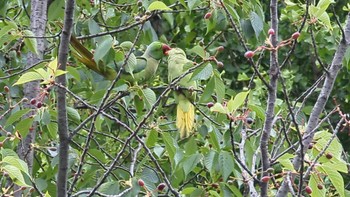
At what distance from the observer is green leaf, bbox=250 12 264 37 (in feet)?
7.09

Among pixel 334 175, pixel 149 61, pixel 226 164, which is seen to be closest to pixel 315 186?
pixel 334 175

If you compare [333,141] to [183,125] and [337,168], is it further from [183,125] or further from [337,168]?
[183,125]

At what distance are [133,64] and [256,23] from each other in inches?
17.1

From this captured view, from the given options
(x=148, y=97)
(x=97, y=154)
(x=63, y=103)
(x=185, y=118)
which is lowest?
(x=97, y=154)

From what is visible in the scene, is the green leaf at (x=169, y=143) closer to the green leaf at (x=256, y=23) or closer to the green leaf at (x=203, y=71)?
the green leaf at (x=203, y=71)

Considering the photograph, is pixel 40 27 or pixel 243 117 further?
pixel 40 27

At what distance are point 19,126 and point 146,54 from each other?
1.69 ft

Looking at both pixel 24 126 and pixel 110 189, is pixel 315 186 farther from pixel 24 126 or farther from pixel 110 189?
pixel 24 126

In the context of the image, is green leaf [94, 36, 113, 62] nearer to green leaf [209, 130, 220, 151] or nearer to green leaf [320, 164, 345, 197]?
green leaf [209, 130, 220, 151]

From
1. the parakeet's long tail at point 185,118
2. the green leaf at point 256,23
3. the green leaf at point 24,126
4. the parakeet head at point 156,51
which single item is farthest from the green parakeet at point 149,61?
the green leaf at point 24,126

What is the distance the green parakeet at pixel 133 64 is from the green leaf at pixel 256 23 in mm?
278

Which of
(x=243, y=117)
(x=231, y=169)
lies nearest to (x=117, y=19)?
(x=231, y=169)

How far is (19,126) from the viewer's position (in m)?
2.01

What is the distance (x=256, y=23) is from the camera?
7.14ft
